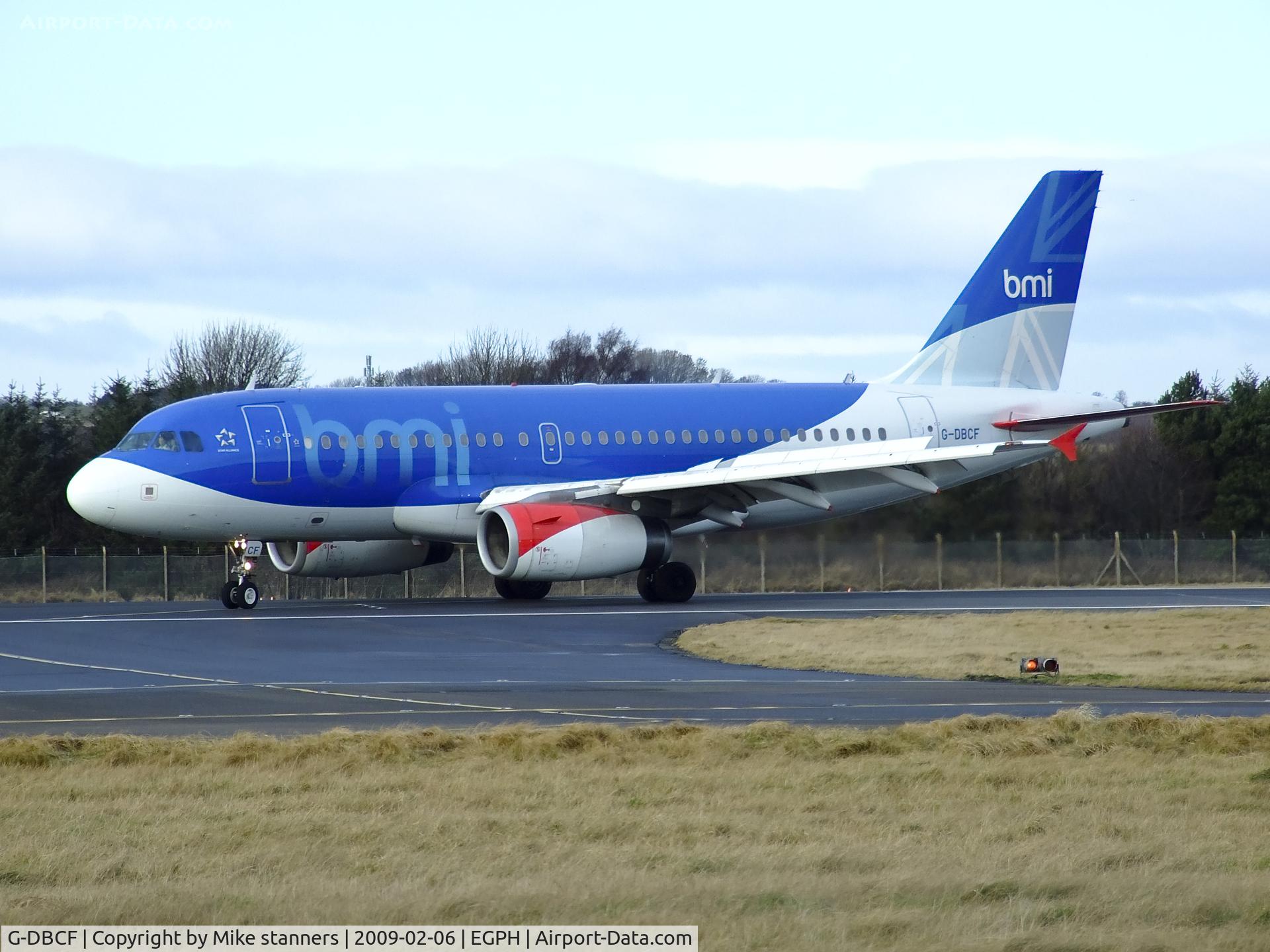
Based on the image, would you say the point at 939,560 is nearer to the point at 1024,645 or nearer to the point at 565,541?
the point at 565,541

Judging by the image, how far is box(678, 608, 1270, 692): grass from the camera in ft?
63.7

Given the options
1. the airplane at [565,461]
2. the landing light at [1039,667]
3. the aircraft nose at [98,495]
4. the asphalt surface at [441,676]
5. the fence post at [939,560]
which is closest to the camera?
the asphalt surface at [441,676]

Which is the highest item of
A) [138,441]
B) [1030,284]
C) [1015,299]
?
[1030,284]

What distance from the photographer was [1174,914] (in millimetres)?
7699

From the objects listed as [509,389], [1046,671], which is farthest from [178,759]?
[509,389]

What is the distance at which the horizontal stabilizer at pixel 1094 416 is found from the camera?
3152 centimetres

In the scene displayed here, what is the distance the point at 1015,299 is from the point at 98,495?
1987 centimetres

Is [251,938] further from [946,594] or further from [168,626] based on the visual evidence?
[946,594]

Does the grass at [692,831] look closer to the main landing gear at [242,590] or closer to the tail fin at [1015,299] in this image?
the main landing gear at [242,590]

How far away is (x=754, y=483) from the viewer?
31.3 meters

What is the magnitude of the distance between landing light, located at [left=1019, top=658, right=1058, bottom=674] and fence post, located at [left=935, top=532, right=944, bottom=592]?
16.7 m

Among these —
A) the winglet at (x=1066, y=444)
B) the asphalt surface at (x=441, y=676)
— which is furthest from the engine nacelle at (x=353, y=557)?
the winglet at (x=1066, y=444)

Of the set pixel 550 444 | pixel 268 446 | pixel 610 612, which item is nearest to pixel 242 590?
pixel 268 446

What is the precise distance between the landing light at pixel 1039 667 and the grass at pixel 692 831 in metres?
4.89
